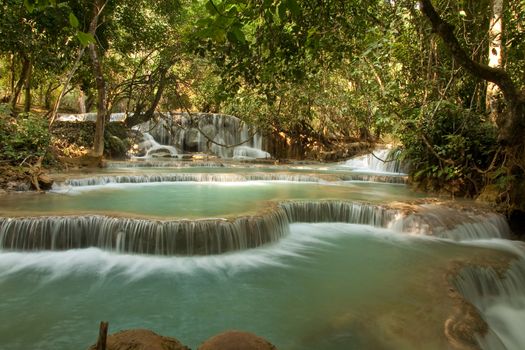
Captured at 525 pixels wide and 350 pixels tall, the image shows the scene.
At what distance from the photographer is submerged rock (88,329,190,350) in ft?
6.81

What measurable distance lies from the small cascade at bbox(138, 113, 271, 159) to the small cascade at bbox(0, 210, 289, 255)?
16.5 meters

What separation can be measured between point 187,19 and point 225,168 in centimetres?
609

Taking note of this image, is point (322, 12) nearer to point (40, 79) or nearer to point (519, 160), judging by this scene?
point (519, 160)

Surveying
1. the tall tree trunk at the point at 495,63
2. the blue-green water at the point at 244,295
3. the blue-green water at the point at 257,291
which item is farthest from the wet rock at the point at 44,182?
the tall tree trunk at the point at 495,63

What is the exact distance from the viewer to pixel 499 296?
5.24 meters

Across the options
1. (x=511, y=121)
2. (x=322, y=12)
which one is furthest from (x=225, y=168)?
(x=322, y=12)

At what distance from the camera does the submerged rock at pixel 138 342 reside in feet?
6.81

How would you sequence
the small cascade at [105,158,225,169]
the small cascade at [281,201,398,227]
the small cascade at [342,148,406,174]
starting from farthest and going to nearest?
the small cascade at [342,148,406,174], the small cascade at [105,158,225,169], the small cascade at [281,201,398,227]

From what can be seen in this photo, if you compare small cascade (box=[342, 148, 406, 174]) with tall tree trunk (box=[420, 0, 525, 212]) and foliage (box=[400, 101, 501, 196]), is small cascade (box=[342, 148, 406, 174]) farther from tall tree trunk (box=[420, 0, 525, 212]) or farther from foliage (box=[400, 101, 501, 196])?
tall tree trunk (box=[420, 0, 525, 212])

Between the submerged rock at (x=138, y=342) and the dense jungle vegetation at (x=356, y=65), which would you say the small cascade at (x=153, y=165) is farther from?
the submerged rock at (x=138, y=342)

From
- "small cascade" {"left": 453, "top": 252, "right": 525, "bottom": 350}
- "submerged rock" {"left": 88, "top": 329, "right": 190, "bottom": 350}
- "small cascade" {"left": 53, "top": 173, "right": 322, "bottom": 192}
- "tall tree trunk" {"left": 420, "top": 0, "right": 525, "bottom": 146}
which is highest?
"tall tree trunk" {"left": 420, "top": 0, "right": 525, "bottom": 146}

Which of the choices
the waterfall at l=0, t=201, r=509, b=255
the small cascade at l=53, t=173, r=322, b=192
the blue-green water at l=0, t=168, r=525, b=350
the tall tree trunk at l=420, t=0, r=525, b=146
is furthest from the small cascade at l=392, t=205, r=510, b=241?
the small cascade at l=53, t=173, r=322, b=192

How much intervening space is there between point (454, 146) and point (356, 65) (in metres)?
3.47

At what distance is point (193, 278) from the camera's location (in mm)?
5336
